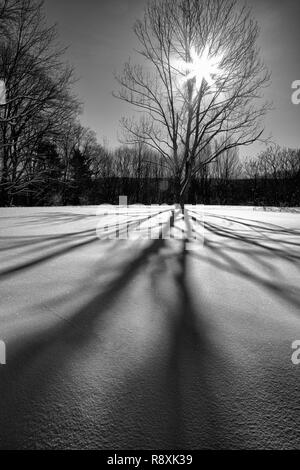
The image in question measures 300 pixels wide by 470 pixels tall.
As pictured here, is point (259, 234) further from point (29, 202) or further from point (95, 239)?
point (29, 202)

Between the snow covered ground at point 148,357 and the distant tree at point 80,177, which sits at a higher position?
the distant tree at point 80,177

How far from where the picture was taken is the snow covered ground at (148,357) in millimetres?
581

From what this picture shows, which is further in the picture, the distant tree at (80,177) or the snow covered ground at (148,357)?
the distant tree at (80,177)

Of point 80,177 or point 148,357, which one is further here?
point 80,177

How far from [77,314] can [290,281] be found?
1.43 m

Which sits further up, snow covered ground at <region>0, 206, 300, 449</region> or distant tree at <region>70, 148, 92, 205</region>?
distant tree at <region>70, 148, 92, 205</region>

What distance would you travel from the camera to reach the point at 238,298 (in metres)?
1.38

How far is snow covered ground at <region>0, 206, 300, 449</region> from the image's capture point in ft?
1.91

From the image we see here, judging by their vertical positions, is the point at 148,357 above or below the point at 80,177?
below

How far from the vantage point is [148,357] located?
0.85 meters

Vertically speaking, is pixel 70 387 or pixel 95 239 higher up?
pixel 95 239

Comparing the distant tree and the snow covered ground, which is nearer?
the snow covered ground
